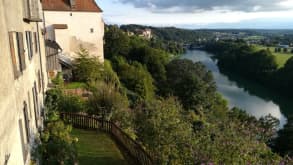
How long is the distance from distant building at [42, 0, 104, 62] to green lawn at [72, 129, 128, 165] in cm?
1637

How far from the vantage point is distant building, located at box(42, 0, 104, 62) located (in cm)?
2895

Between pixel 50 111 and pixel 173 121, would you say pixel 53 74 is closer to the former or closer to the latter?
pixel 50 111

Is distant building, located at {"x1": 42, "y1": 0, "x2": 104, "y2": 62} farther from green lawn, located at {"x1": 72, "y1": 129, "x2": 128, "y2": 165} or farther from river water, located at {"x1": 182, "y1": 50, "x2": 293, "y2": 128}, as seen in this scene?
river water, located at {"x1": 182, "y1": 50, "x2": 293, "y2": 128}

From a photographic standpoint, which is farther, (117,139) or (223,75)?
(223,75)

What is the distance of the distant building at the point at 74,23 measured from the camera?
29.0 meters

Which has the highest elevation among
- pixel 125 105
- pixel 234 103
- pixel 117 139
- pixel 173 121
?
pixel 173 121

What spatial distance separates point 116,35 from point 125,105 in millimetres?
37376

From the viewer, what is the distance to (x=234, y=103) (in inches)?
2030

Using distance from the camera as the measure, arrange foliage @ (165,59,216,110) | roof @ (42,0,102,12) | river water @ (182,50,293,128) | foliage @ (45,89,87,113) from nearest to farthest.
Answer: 1. foliage @ (45,89,87,113)
2. roof @ (42,0,102,12)
3. foliage @ (165,59,216,110)
4. river water @ (182,50,293,128)

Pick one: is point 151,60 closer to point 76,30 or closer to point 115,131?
point 76,30

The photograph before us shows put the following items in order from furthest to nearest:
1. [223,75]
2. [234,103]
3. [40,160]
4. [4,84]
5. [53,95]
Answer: [223,75] → [234,103] → [53,95] → [40,160] → [4,84]

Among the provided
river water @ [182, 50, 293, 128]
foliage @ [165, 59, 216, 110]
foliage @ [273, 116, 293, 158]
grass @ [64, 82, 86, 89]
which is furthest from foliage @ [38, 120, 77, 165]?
river water @ [182, 50, 293, 128]

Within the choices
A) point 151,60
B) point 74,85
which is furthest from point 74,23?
point 151,60

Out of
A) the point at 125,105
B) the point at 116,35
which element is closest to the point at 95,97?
the point at 125,105
